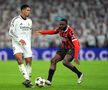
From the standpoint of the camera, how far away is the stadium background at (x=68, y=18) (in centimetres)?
3631

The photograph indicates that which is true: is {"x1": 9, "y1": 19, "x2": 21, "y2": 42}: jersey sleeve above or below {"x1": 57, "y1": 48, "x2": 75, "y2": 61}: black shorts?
above

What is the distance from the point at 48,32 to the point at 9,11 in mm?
Answer: 22167

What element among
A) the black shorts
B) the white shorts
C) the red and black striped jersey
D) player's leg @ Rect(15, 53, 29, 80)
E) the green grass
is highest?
the red and black striped jersey

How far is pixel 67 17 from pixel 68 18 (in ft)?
0.54

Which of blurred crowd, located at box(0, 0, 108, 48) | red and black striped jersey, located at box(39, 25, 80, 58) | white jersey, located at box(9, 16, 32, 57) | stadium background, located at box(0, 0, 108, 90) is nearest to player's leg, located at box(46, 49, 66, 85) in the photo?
red and black striped jersey, located at box(39, 25, 80, 58)

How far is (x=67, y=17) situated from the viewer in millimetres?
38625

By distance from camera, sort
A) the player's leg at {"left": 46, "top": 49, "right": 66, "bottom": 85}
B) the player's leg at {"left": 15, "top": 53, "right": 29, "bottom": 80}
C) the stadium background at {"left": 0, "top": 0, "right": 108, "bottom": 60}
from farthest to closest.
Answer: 1. the stadium background at {"left": 0, "top": 0, "right": 108, "bottom": 60}
2. the player's leg at {"left": 46, "top": 49, "right": 66, "bottom": 85}
3. the player's leg at {"left": 15, "top": 53, "right": 29, "bottom": 80}

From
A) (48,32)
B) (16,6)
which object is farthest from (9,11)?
(48,32)

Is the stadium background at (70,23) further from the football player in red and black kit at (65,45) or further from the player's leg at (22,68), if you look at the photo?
the player's leg at (22,68)

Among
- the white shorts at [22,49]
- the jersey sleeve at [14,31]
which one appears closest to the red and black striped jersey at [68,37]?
the white shorts at [22,49]

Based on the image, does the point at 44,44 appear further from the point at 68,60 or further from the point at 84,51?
the point at 68,60

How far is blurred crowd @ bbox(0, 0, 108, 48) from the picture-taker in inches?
1436

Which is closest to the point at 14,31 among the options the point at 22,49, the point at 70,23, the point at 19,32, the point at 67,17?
the point at 19,32

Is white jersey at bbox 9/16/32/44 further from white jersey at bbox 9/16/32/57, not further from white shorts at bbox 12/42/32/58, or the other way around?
white shorts at bbox 12/42/32/58
